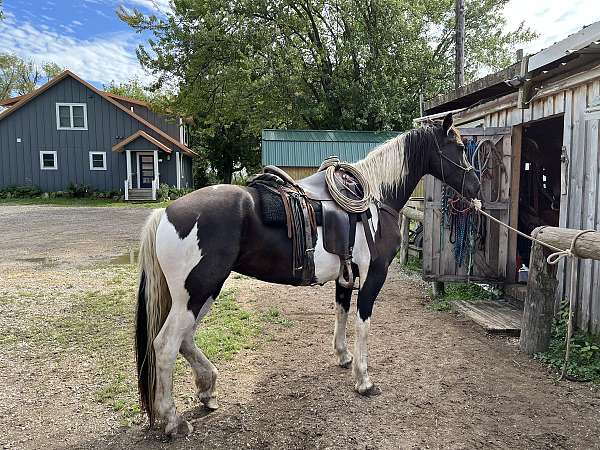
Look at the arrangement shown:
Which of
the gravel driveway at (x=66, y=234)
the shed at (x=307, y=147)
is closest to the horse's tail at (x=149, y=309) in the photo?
the gravel driveway at (x=66, y=234)

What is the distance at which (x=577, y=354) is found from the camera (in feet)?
12.6

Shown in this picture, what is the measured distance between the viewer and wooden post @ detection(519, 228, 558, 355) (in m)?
3.91

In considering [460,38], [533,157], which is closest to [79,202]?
[460,38]

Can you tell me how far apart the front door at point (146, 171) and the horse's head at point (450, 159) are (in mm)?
22410

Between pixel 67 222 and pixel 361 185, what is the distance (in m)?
13.6

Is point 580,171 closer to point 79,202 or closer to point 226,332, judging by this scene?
point 226,332

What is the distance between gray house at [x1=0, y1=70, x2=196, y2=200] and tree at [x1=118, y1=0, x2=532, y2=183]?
18.1 feet

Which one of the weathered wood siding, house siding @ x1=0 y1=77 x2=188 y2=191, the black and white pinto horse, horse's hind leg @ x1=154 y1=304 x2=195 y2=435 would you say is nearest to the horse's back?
the black and white pinto horse

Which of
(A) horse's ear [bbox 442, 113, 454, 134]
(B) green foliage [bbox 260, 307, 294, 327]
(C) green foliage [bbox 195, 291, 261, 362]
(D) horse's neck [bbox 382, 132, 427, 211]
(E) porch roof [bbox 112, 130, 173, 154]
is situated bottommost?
(B) green foliage [bbox 260, 307, 294, 327]

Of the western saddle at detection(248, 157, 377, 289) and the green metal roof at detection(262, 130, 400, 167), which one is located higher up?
the green metal roof at detection(262, 130, 400, 167)

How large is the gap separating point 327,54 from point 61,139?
48.3 feet

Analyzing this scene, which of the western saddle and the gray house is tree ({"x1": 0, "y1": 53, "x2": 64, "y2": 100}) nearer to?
the gray house

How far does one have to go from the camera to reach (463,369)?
379 centimetres

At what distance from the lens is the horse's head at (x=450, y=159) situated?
3.88 m
